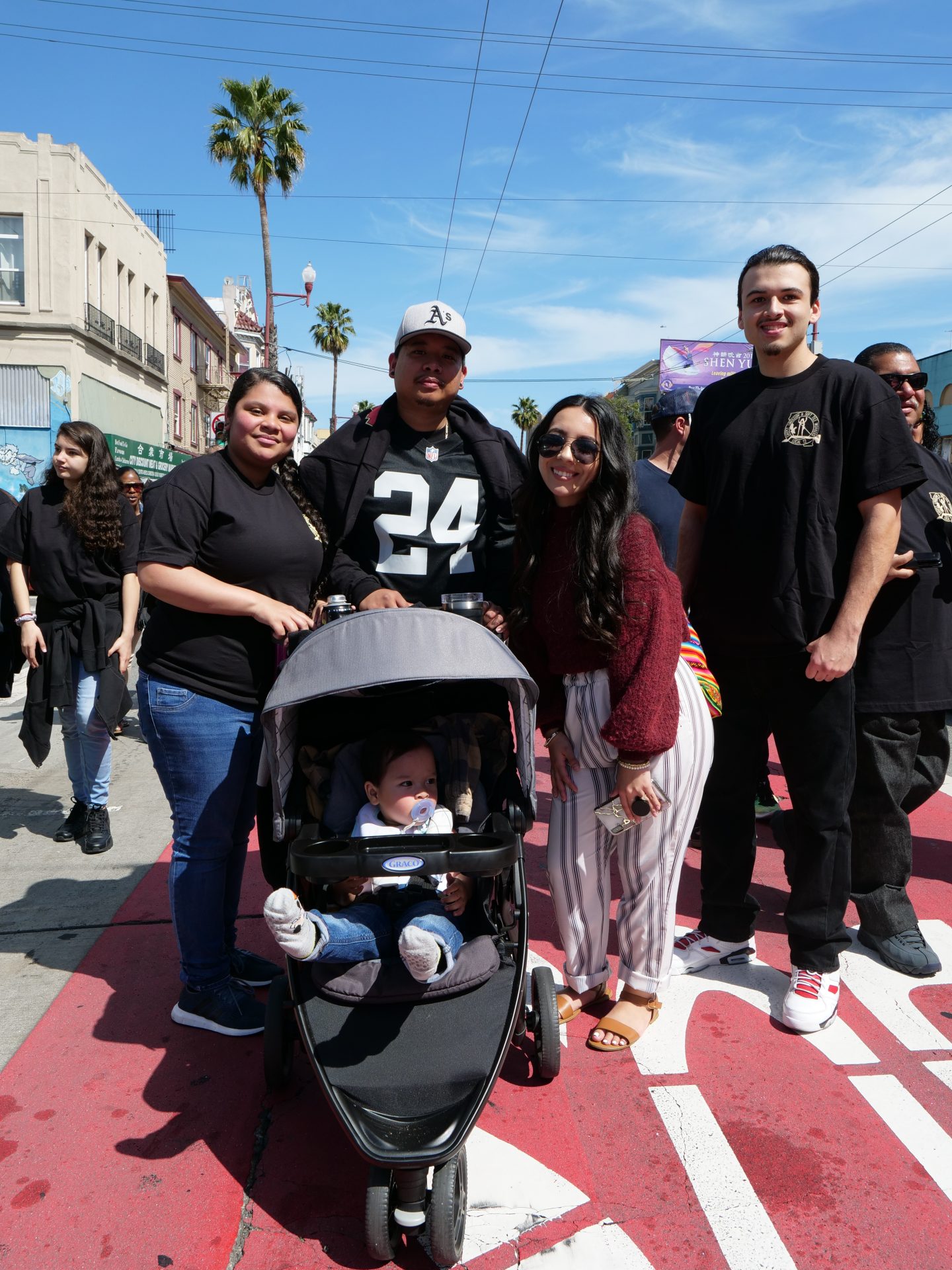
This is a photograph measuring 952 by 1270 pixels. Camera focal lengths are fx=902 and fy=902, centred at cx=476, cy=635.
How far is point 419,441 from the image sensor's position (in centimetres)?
352

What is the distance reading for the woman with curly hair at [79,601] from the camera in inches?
193

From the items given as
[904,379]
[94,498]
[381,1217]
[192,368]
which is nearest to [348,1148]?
[381,1217]

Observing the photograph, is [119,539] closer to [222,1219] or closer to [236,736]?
[236,736]

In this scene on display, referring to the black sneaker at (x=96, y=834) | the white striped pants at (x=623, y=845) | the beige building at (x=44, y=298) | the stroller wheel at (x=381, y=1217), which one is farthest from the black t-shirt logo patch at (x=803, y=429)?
the beige building at (x=44, y=298)

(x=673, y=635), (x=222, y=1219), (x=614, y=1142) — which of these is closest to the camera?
(x=222, y=1219)

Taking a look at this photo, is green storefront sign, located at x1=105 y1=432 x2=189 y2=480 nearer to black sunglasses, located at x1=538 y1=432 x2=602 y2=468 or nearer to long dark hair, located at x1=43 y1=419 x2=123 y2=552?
long dark hair, located at x1=43 y1=419 x2=123 y2=552

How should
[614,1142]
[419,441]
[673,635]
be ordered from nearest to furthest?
[614,1142] → [673,635] → [419,441]

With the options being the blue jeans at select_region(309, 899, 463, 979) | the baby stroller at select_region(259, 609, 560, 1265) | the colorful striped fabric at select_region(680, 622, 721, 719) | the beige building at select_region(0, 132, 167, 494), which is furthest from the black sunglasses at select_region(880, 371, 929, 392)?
the beige building at select_region(0, 132, 167, 494)

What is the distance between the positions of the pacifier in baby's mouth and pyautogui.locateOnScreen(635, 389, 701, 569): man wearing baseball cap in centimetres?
247

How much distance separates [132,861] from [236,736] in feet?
7.41

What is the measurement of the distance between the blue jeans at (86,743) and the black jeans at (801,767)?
339 cm

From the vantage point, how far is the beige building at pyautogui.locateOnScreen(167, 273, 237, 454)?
115ft

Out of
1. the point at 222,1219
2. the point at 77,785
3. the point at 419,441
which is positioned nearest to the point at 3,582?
the point at 77,785

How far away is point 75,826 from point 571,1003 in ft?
10.7
